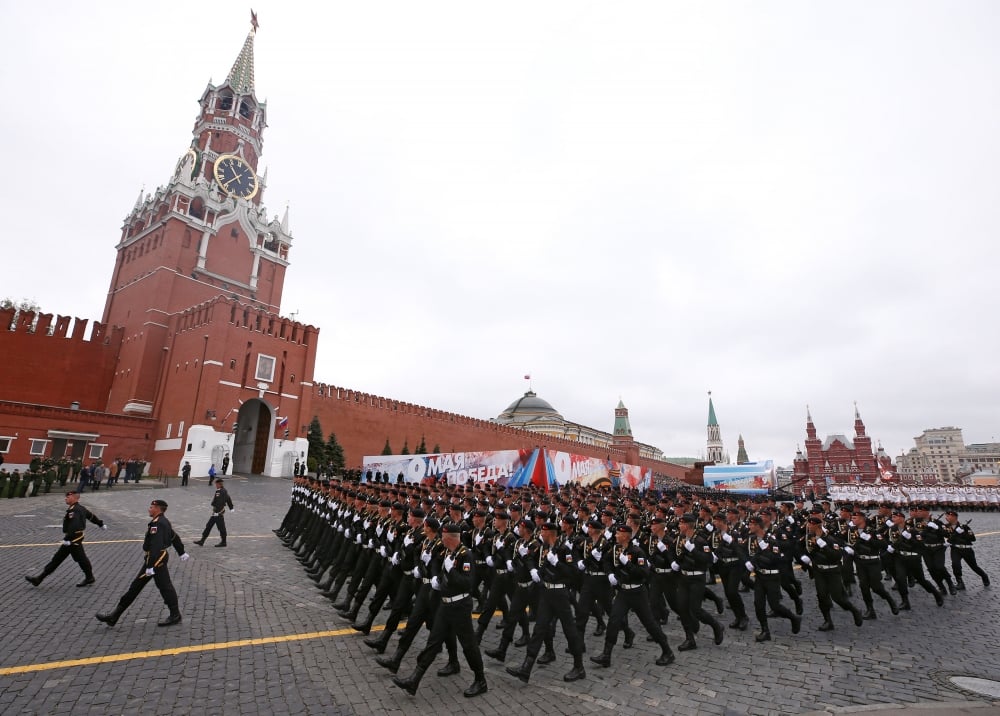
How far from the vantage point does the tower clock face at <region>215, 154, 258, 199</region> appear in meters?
43.3

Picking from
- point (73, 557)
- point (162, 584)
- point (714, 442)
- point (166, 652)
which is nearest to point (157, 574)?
point (162, 584)

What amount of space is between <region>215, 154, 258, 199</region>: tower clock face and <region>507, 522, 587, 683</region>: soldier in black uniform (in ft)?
153

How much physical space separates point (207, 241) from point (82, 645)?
128ft

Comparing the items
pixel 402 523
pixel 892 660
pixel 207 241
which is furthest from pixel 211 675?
pixel 207 241

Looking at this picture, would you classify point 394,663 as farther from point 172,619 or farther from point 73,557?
point 73,557

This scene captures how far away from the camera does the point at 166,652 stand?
5.59 m

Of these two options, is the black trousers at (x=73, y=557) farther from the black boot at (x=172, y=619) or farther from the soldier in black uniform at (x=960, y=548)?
the soldier in black uniform at (x=960, y=548)

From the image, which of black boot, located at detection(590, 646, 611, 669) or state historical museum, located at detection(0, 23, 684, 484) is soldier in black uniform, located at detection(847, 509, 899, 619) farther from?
state historical museum, located at detection(0, 23, 684, 484)

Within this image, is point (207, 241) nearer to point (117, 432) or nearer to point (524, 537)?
point (117, 432)

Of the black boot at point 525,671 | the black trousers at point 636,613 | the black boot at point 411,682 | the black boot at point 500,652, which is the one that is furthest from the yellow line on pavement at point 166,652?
the black trousers at point 636,613

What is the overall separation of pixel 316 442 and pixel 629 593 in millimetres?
29762

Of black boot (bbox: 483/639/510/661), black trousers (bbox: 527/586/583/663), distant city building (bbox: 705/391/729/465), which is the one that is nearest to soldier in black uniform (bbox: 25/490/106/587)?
black boot (bbox: 483/639/510/661)

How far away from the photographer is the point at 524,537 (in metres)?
6.44

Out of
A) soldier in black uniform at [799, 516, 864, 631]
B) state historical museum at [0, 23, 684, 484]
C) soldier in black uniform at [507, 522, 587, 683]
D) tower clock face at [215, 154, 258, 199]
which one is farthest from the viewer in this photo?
tower clock face at [215, 154, 258, 199]
